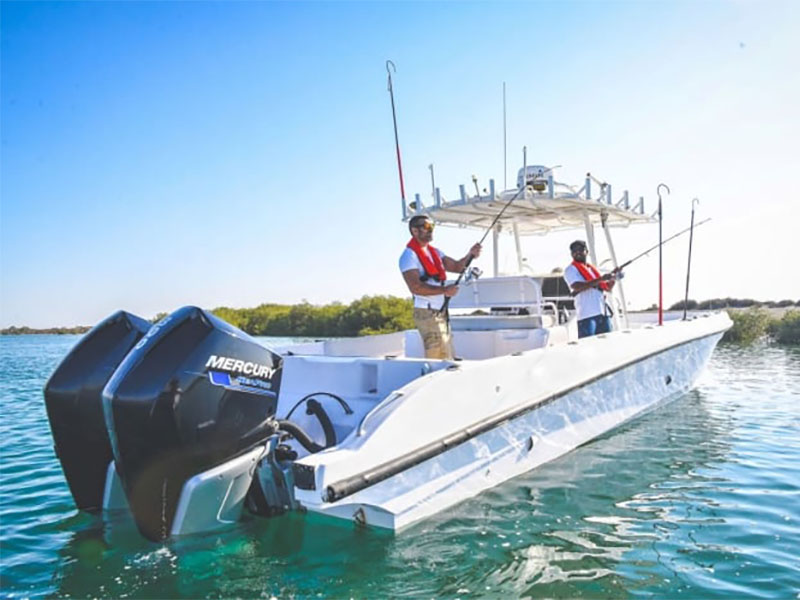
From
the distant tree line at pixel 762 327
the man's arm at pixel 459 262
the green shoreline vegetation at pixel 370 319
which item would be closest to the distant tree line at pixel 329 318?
the green shoreline vegetation at pixel 370 319

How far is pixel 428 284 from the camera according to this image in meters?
5.23

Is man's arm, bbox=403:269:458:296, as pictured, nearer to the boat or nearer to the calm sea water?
the boat

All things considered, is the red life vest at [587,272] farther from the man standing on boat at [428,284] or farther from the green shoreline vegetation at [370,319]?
the green shoreline vegetation at [370,319]

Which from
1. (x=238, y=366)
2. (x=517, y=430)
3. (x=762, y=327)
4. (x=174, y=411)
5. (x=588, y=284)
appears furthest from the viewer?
(x=762, y=327)

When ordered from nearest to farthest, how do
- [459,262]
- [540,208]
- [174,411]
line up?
[174,411] → [459,262] → [540,208]

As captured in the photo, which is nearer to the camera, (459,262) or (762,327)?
(459,262)

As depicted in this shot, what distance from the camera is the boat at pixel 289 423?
3383 mm

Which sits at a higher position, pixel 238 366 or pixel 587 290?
pixel 587 290

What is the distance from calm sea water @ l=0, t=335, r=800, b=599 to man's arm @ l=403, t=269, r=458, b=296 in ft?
5.30

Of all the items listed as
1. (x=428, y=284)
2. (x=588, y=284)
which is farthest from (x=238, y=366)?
(x=588, y=284)

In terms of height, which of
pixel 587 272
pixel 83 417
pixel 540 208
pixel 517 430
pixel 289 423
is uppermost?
pixel 540 208

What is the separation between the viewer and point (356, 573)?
3.35m

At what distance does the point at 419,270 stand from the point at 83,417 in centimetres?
272

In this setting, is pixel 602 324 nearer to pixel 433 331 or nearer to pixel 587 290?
pixel 587 290
